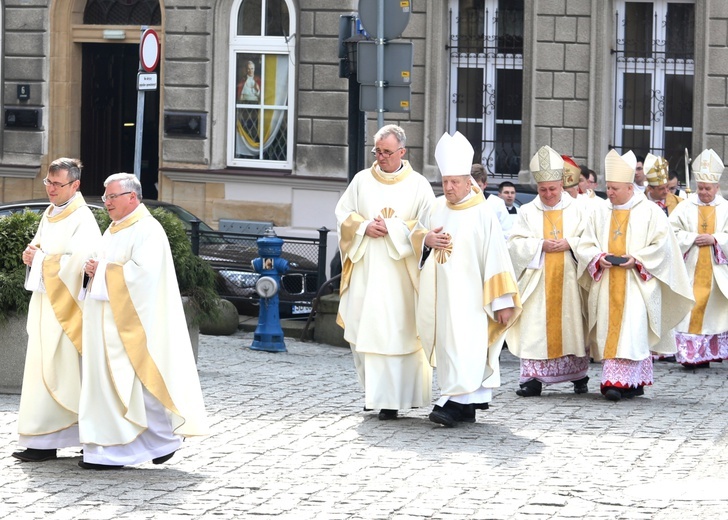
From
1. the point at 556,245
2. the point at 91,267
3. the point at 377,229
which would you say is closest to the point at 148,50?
the point at 556,245

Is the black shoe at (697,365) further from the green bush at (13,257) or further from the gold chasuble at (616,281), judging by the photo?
the green bush at (13,257)

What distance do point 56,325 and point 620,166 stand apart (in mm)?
4707

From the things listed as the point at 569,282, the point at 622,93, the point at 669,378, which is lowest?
the point at 669,378

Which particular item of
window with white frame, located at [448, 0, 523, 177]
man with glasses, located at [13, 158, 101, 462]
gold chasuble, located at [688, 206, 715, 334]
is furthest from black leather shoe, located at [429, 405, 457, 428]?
window with white frame, located at [448, 0, 523, 177]

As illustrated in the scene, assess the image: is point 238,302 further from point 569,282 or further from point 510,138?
point 510,138

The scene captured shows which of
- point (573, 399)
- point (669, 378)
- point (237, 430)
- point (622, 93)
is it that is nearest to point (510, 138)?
point (622, 93)

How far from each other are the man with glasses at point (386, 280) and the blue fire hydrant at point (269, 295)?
355 cm

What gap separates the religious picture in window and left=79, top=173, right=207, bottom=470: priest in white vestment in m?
14.0

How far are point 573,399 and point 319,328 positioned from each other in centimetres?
389

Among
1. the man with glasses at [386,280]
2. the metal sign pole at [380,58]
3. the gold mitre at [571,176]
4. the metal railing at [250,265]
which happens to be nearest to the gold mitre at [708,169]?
the gold mitre at [571,176]

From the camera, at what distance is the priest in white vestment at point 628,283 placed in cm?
1179

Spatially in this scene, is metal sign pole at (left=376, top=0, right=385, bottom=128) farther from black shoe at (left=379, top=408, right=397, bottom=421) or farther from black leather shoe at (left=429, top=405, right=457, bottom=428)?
black leather shoe at (left=429, top=405, right=457, bottom=428)

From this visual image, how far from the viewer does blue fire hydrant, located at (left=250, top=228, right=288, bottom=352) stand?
14.5 meters

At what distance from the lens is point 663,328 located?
1214 cm
